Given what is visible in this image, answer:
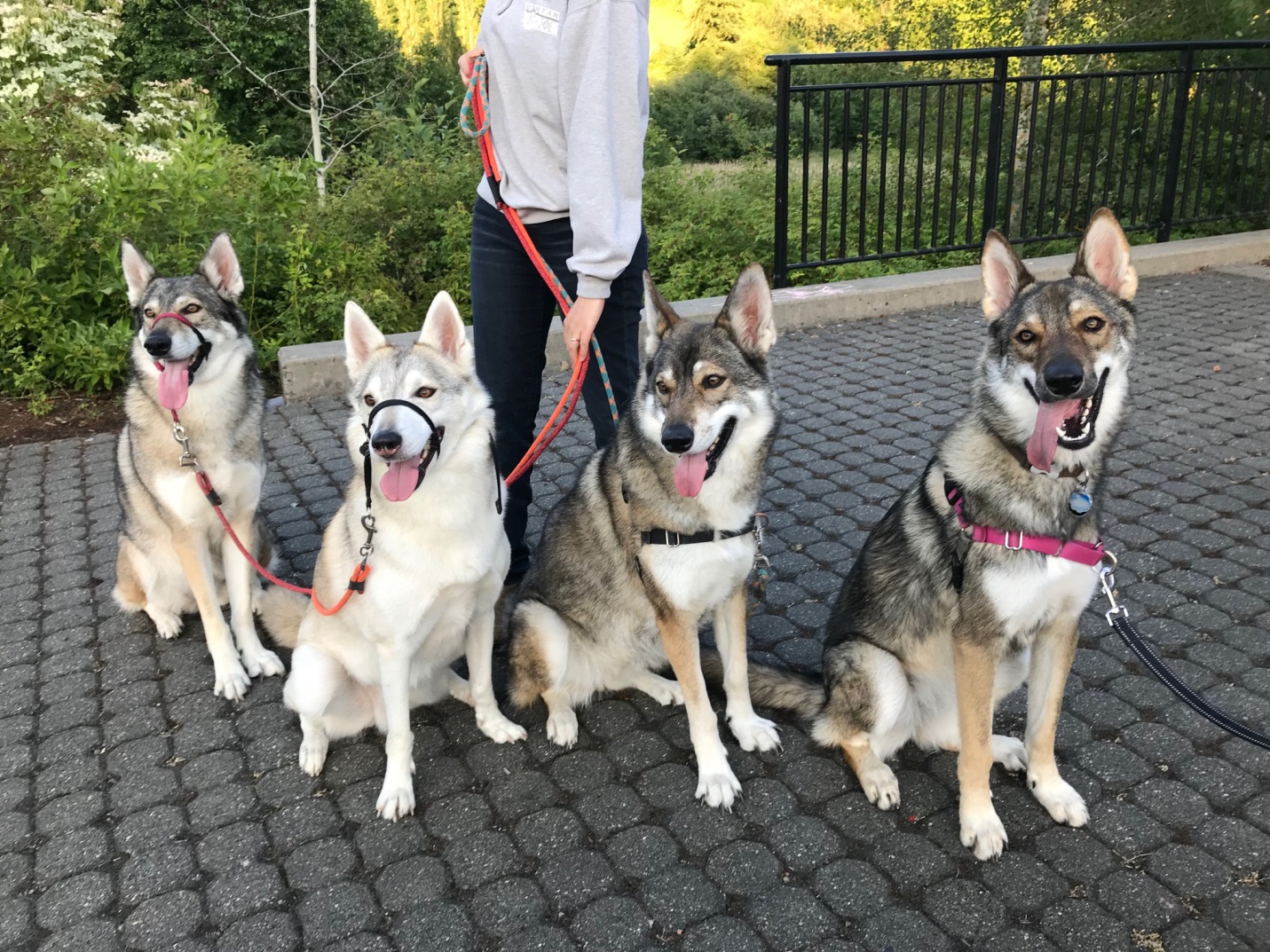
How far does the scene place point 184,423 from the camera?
3785 mm

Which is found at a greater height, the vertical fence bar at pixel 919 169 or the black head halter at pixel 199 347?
the vertical fence bar at pixel 919 169

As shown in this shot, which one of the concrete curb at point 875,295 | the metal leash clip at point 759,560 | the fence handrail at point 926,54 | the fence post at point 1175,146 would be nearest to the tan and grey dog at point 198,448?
the metal leash clip at point 759,560

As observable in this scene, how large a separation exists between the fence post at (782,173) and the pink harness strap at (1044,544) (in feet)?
20.9

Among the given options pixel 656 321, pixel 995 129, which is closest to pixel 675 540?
pixel 656 321

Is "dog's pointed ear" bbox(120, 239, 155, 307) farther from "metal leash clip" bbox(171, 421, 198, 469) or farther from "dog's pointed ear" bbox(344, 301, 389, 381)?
"dog's pointed ear" bbox(344, 301, 389, 381)

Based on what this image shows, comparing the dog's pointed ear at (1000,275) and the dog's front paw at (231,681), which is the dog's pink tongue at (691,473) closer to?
the dog's pointed ear at (1000,275)

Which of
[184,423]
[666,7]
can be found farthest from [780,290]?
[666,7]

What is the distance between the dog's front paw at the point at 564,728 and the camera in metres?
3.47

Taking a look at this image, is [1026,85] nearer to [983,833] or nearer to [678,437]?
[678,437]

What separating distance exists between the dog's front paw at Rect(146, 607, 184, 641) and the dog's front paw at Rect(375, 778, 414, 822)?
5.54 feet

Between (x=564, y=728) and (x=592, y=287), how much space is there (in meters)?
1.77

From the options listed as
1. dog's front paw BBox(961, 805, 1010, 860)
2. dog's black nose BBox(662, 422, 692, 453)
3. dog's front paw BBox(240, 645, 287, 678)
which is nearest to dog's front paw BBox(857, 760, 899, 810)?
dog's front paw BBox(961, 805, 1010, 860)

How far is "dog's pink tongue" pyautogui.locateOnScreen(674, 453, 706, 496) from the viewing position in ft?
9.66

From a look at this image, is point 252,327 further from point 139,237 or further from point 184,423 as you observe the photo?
point 184,423
